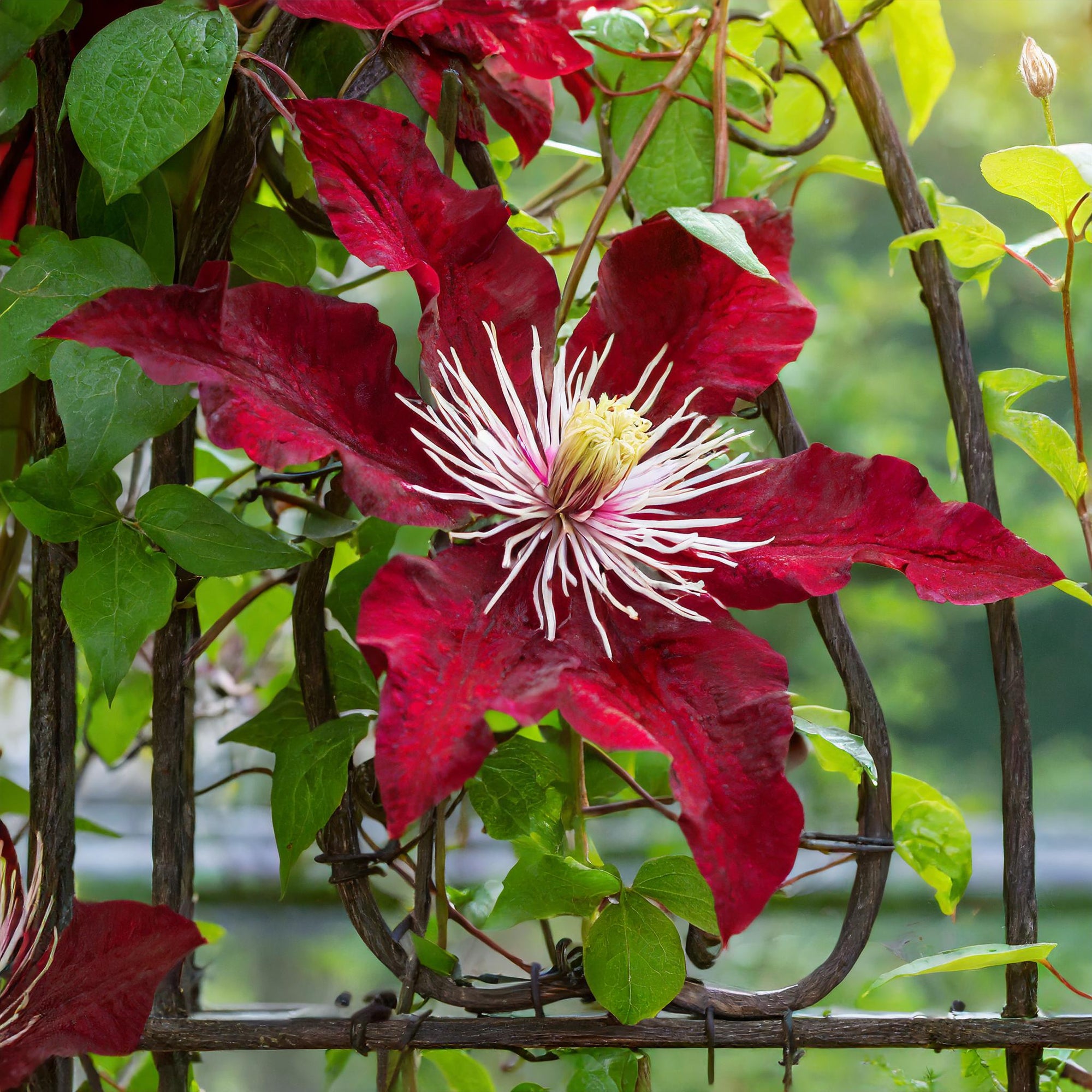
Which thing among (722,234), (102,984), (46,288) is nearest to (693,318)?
(722,234)

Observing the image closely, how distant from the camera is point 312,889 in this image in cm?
80

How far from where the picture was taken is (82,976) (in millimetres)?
458

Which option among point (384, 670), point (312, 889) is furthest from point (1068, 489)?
point (312, 889)

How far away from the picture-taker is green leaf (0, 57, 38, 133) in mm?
445

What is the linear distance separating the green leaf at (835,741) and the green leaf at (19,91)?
455 millimetres

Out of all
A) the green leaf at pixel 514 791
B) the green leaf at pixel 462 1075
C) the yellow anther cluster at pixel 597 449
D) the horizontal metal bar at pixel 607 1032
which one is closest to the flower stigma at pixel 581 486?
the yellow anther cluster at pixel 597 449

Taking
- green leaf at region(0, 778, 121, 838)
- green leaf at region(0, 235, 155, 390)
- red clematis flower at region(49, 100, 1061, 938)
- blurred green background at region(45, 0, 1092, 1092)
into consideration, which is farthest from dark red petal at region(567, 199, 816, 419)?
green leaf at region(0, 778, 121, 838)

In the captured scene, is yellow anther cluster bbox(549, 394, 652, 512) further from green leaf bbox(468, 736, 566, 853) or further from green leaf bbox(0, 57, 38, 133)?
green leaf bbox(0, 57, 38, 133)

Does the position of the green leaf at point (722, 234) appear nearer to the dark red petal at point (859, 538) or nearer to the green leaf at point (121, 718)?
the dark red petal at point (859, 538)

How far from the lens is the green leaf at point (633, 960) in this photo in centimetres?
45

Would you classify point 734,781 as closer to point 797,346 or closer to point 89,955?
point 797,346

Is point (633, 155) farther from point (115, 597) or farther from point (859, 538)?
point (115, 597)

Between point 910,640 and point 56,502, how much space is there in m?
0.65

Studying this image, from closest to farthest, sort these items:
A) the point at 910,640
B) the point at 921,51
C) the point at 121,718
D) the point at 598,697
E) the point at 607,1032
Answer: the point at 598,697 < the point at 607,1032 < the point at 921,51 < the point at 121,718 < the point at 910,640
